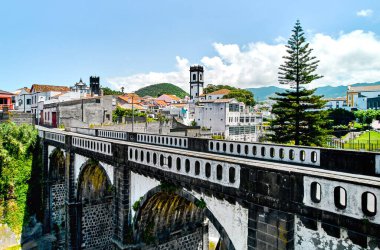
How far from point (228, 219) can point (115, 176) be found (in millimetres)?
6752

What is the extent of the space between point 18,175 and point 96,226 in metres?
9.38

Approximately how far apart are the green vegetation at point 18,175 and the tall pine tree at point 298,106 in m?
21.7

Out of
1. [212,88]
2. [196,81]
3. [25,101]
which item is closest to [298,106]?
[25,101]

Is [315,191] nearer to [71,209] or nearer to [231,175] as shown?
[231,175]

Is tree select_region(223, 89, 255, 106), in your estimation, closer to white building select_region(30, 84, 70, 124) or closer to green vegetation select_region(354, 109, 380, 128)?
green vegetation select_region(354, 109, 380, 128)

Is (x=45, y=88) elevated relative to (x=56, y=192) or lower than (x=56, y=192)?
elevated

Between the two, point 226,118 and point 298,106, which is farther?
point 226,118

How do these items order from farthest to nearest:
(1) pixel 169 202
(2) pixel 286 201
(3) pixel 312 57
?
(3) pixel 312 57 → (1) pixel 169 202 → (2) pixel 286 201

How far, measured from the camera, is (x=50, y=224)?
23828 mm

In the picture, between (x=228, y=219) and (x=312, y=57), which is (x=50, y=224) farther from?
(x=312, y=57)

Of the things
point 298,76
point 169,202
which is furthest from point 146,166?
point 298,76

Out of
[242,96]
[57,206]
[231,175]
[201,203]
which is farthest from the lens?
[242,96]

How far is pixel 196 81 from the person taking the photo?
92125mm

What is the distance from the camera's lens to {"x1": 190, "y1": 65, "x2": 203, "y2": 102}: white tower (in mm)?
92125
